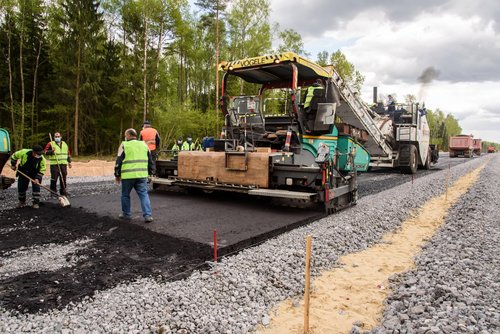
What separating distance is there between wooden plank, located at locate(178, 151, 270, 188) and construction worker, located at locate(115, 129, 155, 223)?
1682 millimetres

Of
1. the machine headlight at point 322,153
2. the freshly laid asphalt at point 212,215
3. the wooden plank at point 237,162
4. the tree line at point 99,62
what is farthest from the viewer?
the tree line at point 99,62

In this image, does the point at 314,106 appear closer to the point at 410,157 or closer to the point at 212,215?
the point at 212,215

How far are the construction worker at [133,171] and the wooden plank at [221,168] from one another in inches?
66.2

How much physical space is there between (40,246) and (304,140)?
488cm

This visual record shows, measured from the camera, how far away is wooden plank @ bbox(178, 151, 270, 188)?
21.9 ft

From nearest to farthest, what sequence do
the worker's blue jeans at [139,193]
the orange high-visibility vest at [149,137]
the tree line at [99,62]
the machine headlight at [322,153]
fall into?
the worker's blue jeans at [139,193] < the machine headlight at [322,153] < the orange high-visibility vest at [149,137] < the tree line at [99,62]

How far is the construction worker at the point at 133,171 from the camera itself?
5.72 metres

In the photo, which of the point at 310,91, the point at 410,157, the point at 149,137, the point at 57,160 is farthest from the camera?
the point at 410,157

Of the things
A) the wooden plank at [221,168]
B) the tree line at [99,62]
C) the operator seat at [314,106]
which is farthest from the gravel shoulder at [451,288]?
the tree line at [99,62]

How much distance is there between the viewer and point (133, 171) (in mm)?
5738

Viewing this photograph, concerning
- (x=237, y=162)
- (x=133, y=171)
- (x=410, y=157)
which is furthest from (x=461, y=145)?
(x=133, y=171)

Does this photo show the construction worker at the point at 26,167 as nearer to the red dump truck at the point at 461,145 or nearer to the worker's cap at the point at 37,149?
the worker's cap at the point at 37,149

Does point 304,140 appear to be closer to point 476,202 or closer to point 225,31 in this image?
point 476,202

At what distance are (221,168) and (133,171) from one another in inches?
74.7
